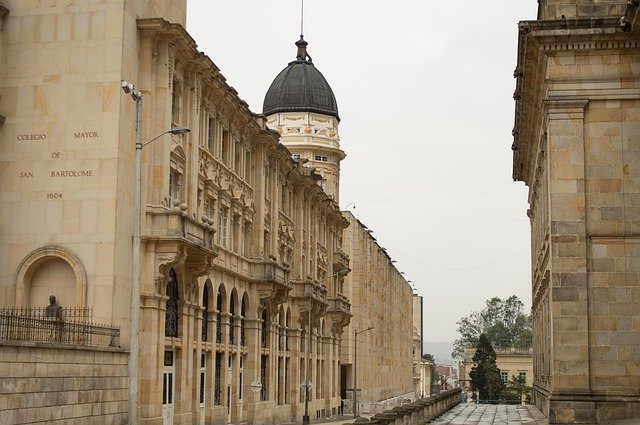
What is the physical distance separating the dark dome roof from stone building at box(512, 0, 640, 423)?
5756 centimetres

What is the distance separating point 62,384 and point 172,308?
10912 mm

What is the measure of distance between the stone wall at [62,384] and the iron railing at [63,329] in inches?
29.9

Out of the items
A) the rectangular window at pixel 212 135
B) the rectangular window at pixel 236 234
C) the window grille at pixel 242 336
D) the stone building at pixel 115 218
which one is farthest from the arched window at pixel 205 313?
the rectangular window at pixel 212 135

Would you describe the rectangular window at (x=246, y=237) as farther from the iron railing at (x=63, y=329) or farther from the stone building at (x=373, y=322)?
the stone building at (x=373, y=322)

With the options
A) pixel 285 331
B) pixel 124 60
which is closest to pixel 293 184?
pixel 285 331

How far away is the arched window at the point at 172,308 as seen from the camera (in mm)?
38000

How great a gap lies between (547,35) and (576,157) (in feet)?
12.0

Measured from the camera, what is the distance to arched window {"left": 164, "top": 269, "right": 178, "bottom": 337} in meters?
38.0

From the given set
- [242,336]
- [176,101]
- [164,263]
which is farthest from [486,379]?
[164,263]

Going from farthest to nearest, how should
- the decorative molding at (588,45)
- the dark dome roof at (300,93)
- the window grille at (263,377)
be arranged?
the dark dome roof at (300,93) → the window grille at (263,377) → the decorative molding at (588,45)

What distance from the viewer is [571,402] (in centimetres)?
2897

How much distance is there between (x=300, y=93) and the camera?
87875mm

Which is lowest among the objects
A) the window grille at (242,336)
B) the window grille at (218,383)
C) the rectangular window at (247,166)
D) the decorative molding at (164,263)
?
the window grille at (218,383)

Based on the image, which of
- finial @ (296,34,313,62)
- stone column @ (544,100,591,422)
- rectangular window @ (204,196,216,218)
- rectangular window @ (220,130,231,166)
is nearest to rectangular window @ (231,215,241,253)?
rectangular window @ (220,130,231,166)
